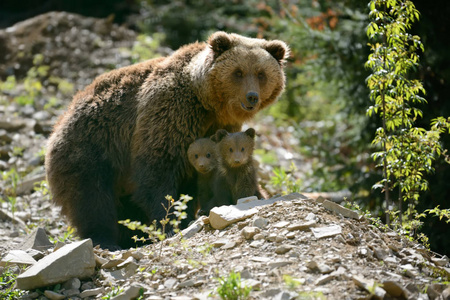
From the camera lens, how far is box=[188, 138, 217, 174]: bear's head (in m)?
5.66

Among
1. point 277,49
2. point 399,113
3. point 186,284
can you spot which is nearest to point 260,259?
point 186,284

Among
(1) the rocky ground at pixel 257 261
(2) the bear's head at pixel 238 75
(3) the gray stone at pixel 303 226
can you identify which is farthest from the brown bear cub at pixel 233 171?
(3) the gray stone at pixel 303 226

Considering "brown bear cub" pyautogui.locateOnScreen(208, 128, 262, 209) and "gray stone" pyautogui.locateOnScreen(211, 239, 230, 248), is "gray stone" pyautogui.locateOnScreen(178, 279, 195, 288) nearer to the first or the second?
"gray stone" pyautogui.locateOnScreen(211, 239, 230, 248)

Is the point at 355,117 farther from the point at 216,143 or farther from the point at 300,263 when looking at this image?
the point at 300,263

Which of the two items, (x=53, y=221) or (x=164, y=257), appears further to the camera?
(x=53, y=221)

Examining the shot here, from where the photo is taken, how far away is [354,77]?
26.9ft

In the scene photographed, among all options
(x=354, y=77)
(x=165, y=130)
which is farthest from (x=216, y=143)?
(x=354, y=77)

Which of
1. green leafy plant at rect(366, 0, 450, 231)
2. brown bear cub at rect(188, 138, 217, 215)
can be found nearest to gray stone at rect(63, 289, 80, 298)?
brown bear cub at rect(188, 138, 217, 215)

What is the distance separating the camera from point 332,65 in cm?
868

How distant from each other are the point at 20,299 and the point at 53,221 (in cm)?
310

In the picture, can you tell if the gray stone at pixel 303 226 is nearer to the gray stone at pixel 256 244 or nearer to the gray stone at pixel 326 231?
the gray stone at pixel 326 231

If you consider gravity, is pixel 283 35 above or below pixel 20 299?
above

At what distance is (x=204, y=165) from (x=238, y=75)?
1101 mm

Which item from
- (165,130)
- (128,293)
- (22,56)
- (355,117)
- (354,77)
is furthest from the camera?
(22,56)
